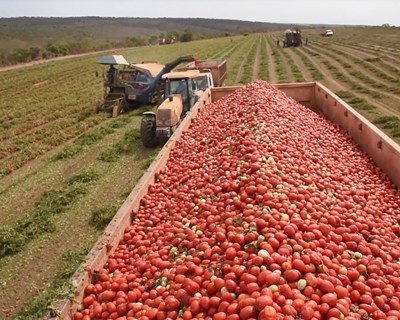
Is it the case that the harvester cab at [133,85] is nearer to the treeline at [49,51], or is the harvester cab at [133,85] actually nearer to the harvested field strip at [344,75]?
the harvested field strip at [344,75]

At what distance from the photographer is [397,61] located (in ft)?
94.7

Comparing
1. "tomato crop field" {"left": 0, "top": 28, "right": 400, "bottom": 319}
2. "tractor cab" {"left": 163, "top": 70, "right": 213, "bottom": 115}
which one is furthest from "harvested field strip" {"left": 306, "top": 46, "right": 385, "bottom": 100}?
"tractor cab" {"left": 163, "top": 70, "right": 213, "bottom": 115}

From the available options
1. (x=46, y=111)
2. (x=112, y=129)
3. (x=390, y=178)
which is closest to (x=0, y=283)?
(x=390, y=178)

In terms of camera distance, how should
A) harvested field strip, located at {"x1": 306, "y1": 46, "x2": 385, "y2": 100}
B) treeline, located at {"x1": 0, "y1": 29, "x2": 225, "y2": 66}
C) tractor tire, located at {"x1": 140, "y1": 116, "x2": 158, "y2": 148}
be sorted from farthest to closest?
treeline, located at {"x1": 0, "y1": 29, "x2": 225, "y2": 66}
harvested field strip, located at {"x1": 306, "y1": 46, "x2": 385, "y2": 100}
tractor tire, located at {"x1": 140, "y1": 116, "x2": 158, "y2": 148}

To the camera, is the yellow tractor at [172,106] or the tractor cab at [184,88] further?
the tractor cab at [184,88]

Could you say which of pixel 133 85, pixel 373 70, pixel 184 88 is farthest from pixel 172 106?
pixel 373 70

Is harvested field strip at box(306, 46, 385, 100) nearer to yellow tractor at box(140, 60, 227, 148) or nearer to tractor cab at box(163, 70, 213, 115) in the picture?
yellow tractor at box(140, 60, 227, 148)

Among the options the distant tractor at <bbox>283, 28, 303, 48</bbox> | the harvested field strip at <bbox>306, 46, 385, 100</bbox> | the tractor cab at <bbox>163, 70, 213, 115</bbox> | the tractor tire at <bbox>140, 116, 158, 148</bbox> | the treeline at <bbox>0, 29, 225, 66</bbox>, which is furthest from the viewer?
the treeline at <bbox>0, 29, 225, 66</bbox>

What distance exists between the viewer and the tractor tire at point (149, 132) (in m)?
12.2

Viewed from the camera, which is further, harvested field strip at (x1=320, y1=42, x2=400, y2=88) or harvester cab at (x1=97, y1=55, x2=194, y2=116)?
harvested field strip at (x1=320, y1=42, x2=400, y2=88)

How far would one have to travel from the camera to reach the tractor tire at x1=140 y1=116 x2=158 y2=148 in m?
12.2

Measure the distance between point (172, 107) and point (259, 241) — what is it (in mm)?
7837

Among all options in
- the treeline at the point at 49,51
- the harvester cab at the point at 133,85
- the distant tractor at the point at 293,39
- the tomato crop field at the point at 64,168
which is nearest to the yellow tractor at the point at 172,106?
the tomato crop field at the point at 64,168

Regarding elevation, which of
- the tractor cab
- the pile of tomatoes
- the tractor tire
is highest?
the tractor cab
